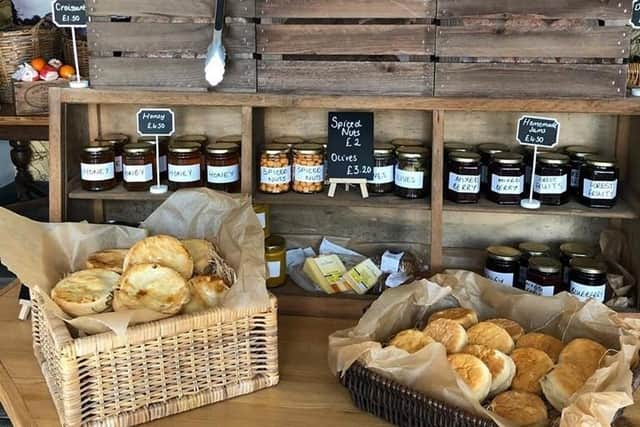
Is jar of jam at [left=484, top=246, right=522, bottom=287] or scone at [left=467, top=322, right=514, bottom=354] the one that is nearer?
scone at [left=467, top=322, right=514, bottom=354]

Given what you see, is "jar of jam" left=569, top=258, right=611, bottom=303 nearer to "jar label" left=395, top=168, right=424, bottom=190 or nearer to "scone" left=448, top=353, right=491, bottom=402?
"jar label" left=395, top=168, right=424, bottom=190

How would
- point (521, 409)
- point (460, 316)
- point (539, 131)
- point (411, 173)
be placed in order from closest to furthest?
1. point (521, 409)
2. point (460, 316)
3. point (539, 131)
4. point (411, 173)

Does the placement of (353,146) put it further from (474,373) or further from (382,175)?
(474,373)

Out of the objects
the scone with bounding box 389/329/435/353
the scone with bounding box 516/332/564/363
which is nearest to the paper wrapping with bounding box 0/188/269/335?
the scone with bounding box 389/329/435/353

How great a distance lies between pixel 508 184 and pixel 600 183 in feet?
0.61

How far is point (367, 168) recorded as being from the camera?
1.70 meters

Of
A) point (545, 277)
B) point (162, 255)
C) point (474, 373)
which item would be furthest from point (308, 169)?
point (474, 373)

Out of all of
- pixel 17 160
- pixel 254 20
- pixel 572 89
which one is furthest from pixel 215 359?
pixel 17 160

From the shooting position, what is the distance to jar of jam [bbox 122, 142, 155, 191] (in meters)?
1.73

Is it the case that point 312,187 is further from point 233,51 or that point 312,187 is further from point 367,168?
point 233,51

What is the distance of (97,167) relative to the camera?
1.72 m

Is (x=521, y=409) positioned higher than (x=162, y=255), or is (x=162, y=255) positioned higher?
(x=162, y=255)

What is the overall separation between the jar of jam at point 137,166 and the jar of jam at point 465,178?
0.67 m

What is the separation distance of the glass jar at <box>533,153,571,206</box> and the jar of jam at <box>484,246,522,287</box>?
13cm
